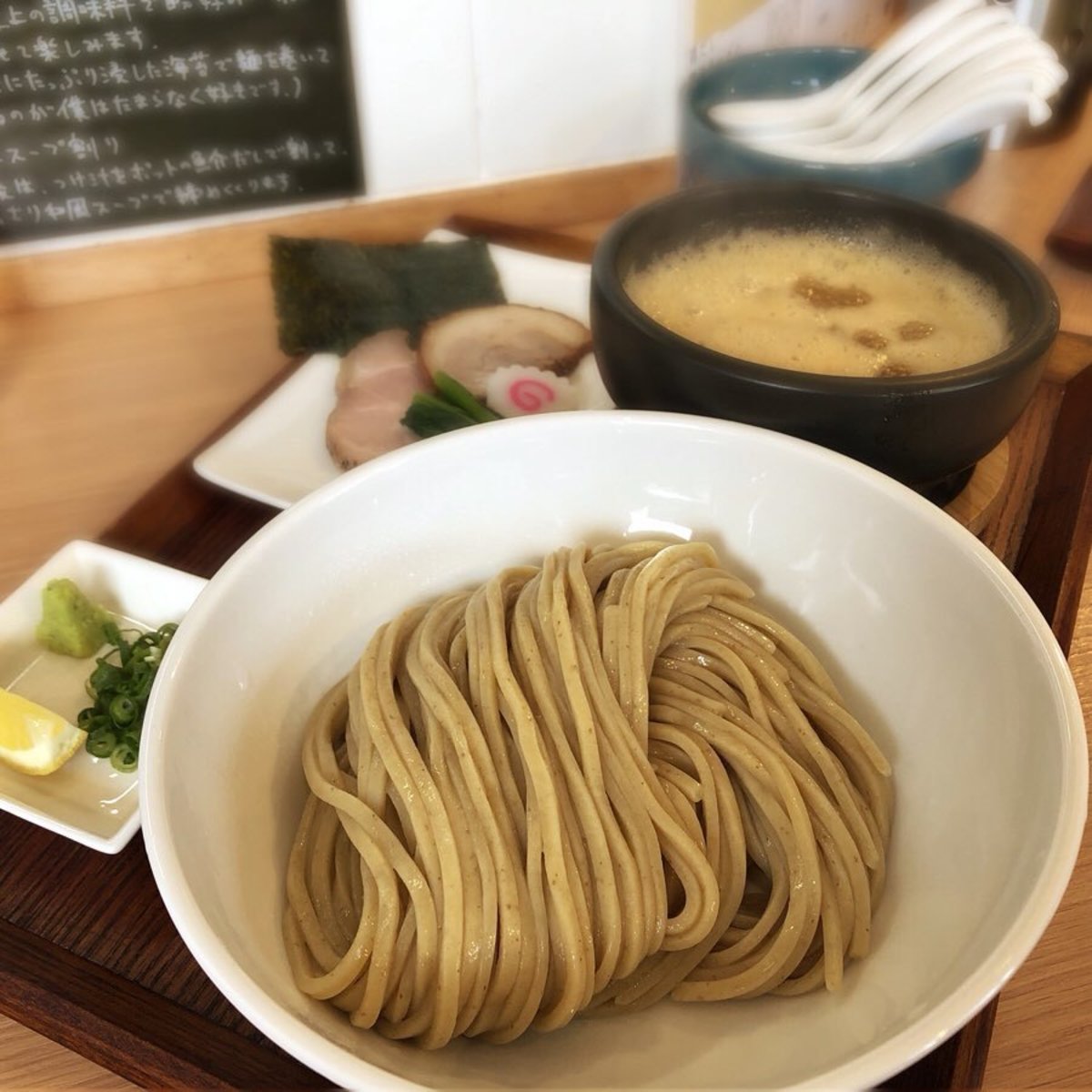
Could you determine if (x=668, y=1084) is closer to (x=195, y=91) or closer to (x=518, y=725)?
(x=518, y=725)

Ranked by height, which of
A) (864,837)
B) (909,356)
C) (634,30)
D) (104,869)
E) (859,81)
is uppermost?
(634,30)

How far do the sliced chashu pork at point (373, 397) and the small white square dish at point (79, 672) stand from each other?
11.5 inches

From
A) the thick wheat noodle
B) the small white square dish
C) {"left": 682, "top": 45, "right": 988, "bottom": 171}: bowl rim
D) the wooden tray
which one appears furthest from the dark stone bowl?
the small white square dish

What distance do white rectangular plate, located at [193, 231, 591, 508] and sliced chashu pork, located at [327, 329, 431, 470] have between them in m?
0.03

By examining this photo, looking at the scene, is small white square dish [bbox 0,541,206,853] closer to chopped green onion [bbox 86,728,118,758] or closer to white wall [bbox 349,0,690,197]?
chopped green onion [bbox 86,728,118,758]

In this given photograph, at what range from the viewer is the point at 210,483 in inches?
47.3

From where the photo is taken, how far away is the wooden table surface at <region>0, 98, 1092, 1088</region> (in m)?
1.28

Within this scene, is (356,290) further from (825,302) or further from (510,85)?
(825,302)

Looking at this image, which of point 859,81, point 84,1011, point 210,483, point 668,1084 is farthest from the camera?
point 859,81

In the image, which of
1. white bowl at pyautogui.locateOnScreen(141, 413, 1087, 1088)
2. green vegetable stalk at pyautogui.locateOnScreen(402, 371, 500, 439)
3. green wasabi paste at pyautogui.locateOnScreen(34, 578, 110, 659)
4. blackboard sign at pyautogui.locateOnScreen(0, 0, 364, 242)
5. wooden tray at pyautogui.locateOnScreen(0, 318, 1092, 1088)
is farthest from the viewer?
green vegetable stalk at pyautogui.locateOnScreen(402, 371, 500, 439)

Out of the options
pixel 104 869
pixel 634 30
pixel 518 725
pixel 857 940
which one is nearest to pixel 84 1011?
pixel 104 869

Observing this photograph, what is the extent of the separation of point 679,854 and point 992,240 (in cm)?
73

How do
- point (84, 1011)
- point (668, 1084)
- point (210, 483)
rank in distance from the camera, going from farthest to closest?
point (210, 483), point (84, 1011), point (668, 1084)

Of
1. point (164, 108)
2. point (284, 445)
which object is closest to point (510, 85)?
point (164, 108)
